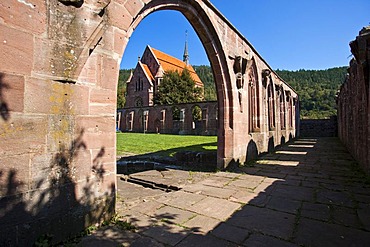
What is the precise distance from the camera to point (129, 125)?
39531 mm

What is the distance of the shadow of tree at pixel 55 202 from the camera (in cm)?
188

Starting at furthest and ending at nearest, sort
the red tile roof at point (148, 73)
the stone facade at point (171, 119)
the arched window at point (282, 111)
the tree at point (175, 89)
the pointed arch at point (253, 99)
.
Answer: the red tile roof at point (148, 73), the tree at point (175, 89), the stone facade at point (171, 119), the arched window at point (282, 111), the pointed arch at point (253, 99)

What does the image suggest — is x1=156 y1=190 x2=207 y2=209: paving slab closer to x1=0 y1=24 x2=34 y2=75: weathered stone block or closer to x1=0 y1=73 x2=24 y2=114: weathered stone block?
x1=0 y1=73 x2=24 y2=114: weathered stone block

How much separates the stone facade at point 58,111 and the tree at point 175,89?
121 feet

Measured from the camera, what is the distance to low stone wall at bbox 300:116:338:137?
22547 millimetres

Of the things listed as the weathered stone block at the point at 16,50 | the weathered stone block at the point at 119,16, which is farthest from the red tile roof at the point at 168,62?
the weathered stone block at the point at 16,50

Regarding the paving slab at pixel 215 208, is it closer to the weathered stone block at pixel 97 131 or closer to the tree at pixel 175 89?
the weathered stone block at pixel 97 131

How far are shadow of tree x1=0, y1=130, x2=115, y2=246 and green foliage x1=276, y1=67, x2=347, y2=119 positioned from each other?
5065 centimetres

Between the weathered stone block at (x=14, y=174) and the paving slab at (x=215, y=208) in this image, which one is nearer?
the weathered stone block at (x=14, y=174)

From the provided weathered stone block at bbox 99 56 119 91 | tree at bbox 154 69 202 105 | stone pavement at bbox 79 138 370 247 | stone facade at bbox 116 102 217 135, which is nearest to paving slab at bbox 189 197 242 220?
stone pavement at bbox 79 138 370 247

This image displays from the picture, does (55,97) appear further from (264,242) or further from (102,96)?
(264,242)

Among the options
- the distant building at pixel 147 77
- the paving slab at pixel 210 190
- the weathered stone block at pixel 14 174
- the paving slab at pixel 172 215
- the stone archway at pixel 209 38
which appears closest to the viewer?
the weathered stone block at pixel 14 174

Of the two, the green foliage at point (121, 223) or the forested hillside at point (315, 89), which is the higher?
the forested hillside at point (315, 89)

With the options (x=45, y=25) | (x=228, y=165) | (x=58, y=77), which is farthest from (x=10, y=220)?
(x=228, y=165)
